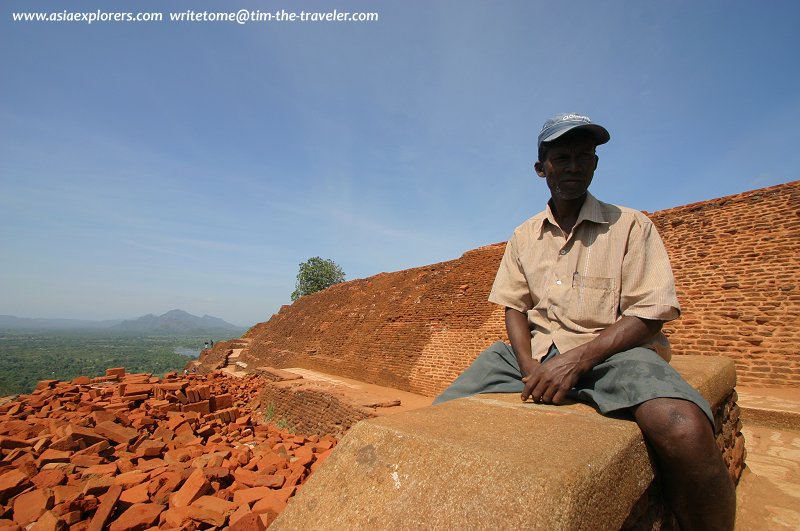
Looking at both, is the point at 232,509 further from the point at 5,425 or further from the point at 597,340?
the point at 5,425

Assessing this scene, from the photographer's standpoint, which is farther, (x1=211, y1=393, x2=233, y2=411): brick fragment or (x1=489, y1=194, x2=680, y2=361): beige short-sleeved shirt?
(x1=211, y1=393, x2=233, y2=411): brick fragment

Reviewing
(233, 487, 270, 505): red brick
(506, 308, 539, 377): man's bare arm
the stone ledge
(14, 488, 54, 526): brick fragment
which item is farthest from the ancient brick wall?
(14, 488, 54, 526): brick fragment

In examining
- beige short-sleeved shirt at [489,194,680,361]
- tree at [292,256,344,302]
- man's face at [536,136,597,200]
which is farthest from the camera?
tree at [292,256,344,302]

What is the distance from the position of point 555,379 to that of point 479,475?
2.32 ft

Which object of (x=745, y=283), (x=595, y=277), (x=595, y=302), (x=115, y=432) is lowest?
(x=115, y=432)

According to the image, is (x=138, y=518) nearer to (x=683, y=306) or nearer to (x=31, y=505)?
(x=31, y=505)

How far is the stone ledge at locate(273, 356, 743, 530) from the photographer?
89 centimetres

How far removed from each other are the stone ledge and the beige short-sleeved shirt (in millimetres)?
502

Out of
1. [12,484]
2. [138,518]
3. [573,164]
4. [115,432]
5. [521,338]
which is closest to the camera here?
[573,164]

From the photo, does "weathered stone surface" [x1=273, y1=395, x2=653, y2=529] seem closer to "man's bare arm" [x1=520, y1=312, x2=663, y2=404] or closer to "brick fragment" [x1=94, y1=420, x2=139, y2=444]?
"man's bare arm" [x1=520, y1=312, x2=663, y2=404]

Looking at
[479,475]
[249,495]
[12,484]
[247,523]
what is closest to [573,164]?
[479,475]

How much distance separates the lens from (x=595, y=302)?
1740mm

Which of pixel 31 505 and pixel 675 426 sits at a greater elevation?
pixel 675 426

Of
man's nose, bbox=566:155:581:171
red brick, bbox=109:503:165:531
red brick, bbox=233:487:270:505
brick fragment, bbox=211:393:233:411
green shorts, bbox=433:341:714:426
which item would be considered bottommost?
brick fragment, bbox=211:393:233:411
